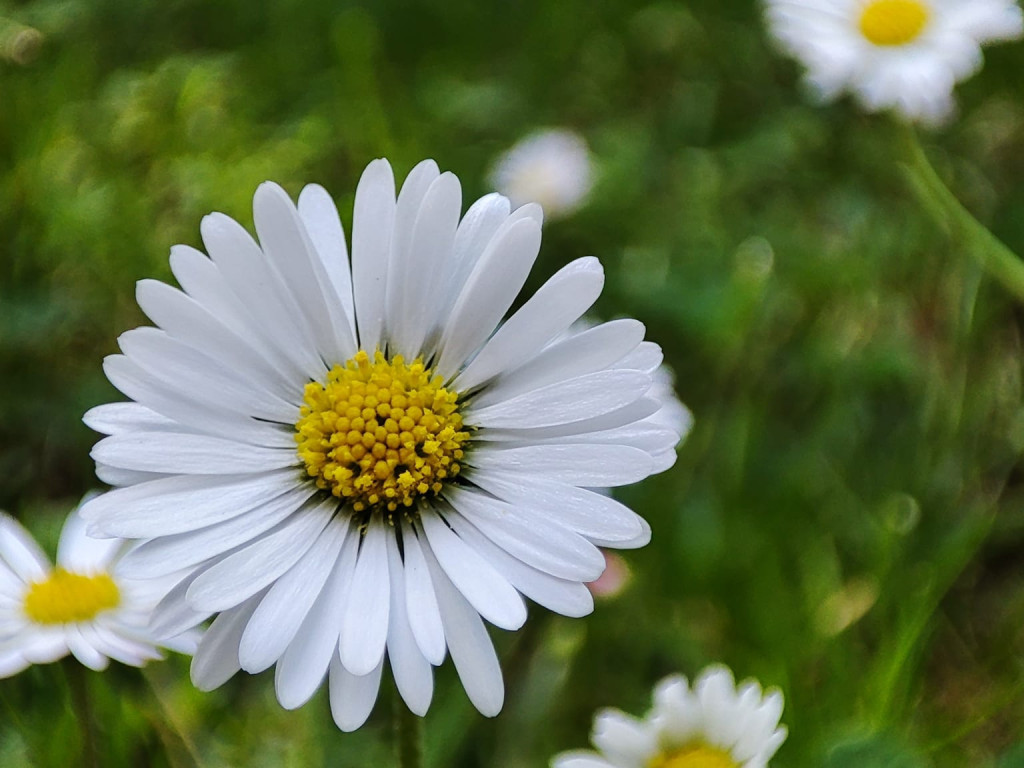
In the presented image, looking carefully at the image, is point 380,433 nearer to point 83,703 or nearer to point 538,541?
point 538,541

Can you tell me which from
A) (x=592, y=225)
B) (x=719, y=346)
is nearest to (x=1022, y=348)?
(x=719, y=346)

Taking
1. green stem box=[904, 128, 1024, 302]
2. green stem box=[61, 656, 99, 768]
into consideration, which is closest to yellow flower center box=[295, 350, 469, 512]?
green stem box=[61, 656, 99, 768]

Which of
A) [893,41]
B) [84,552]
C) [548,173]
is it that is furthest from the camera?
[548,173]

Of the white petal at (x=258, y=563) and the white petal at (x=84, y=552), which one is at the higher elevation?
the white petal at (x=258, y=563)

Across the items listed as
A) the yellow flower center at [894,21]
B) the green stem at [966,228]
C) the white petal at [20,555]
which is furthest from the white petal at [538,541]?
the yellow flower center at [894,21]

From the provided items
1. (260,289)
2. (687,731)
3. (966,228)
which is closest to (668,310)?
(966,228)

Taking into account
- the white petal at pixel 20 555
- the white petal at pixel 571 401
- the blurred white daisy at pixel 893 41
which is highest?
the blurred white daisy at pixel 893 41

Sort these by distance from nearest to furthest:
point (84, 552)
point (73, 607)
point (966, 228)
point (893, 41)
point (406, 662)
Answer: point (406, 662)
point (73, 607)
point (84, 552)
point (966, 228)
point (893, 41)

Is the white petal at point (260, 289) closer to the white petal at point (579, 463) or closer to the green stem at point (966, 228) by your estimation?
the white petal at point (579, 463)
